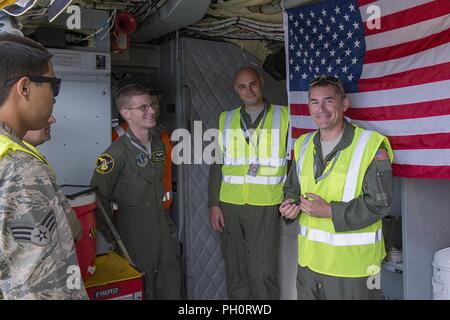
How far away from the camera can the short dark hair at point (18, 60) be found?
1.59m

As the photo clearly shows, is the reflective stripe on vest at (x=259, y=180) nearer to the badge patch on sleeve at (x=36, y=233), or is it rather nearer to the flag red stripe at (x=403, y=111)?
the flag red stripe at (x=403, y=111)

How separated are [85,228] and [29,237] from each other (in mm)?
1051

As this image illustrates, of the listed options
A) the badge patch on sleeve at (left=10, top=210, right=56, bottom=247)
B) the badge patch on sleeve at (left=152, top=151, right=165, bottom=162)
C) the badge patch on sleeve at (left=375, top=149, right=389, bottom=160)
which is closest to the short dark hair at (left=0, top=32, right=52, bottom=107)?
the badge patch on sleeve at (left=10, top=210, right=56, bottom=247)

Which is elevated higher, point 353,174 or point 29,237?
point 353,174

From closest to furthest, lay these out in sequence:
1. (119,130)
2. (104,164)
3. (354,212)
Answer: (354,212)
(104,164)
(119,130)

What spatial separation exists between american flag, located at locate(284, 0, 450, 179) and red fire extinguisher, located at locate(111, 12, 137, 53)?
136 cm

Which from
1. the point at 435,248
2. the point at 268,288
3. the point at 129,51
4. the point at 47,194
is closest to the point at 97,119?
the point at 129,51

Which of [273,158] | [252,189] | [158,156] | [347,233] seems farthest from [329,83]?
[158,156]

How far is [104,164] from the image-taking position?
3445 millimetres

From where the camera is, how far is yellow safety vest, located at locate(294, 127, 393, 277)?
275 centimetres

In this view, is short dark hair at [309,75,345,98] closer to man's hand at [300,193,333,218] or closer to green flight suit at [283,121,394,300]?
green flight suit at [283,121,394,300]

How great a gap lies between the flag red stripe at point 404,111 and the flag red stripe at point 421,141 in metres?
0.12

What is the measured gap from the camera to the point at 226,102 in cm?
491

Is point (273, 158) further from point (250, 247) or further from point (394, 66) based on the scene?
point (394, 66)
